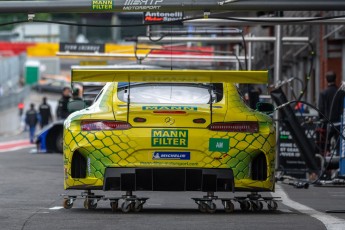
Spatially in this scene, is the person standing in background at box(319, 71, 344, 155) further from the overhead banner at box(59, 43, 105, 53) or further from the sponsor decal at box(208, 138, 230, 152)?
the overhead banner at box(59, 43, 105, 53)

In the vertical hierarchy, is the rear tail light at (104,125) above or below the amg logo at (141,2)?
below

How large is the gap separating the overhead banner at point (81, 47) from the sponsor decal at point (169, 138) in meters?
19.7

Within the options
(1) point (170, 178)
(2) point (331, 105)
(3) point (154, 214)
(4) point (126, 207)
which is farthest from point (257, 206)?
(2) point (331, 105)

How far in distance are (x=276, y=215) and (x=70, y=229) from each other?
242 centimetres

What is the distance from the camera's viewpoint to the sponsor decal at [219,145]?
1277cm

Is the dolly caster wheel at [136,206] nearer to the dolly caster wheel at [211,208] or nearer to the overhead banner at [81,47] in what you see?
the dolly caster wheel at [211,208]

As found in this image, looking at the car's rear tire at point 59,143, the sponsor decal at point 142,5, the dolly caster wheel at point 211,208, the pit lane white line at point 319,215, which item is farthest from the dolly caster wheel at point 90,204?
the car's rear tire at point 59,143

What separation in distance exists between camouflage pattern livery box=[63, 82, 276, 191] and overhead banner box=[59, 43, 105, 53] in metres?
19.4

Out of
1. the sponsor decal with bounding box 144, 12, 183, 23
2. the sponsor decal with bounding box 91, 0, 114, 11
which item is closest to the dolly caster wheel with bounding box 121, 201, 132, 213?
the sponsor decal with bounding box 91, 0, 114, 11

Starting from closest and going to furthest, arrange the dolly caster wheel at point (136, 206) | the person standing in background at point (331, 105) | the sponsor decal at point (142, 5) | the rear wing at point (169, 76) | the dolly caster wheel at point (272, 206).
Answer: the rear wing at point (169, 76) < the dolly caster wheel at point (136, 206) < the dolly caster wheel at point (272, 206) < the sponsor decal at point (142, 5) < the person standing in background at point (331, 105)

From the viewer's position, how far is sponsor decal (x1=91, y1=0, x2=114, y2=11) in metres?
15.1

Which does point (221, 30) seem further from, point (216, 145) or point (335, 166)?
point (216, 145)

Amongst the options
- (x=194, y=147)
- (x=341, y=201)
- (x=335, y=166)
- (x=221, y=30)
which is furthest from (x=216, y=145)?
(x=221, y=30)

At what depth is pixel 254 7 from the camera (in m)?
14.8
